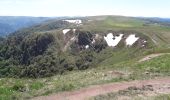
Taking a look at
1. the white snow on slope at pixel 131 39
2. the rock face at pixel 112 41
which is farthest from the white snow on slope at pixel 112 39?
the white snow on slope at pixel 131 39

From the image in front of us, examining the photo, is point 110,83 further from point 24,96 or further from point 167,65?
point 167,65

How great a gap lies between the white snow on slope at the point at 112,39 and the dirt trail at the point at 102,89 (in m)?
153

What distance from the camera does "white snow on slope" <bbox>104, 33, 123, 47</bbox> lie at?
186125 mm

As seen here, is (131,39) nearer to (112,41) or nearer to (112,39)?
(112,41)

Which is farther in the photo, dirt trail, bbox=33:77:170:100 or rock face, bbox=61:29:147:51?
rock face, bbox=61:29:147:51

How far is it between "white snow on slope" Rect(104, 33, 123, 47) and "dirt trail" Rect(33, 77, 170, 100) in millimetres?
152635

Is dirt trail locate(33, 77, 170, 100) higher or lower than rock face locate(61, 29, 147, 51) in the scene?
higher

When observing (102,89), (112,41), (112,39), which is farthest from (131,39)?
(102,89)

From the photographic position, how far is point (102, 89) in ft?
93.1

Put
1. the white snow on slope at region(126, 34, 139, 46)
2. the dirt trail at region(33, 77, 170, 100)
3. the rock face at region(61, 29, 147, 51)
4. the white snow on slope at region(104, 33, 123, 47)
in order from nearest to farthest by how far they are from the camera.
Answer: the dirt trail at region(33, 77, 170, 100) < the rock face at region(61, 29, 147, 51) < the white snow on slope at region(126, 34, 139, 46) < the white snow on slope at region(104, 33, 123, 47)

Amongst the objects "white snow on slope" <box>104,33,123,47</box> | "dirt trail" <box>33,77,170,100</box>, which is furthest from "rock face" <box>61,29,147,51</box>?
"dirt trail" <box>33,77,170,100</box>

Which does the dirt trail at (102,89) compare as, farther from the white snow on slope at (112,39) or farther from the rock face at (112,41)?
the white snow on slope at (112,39)

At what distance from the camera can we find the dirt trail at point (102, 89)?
25625mm

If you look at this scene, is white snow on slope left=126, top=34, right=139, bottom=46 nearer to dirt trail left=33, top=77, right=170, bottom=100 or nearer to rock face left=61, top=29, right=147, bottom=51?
rock face left=61, top=29, right=147, bottom=51
